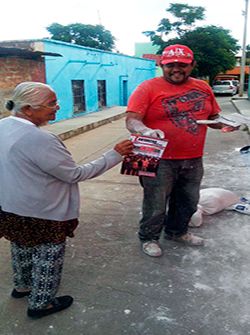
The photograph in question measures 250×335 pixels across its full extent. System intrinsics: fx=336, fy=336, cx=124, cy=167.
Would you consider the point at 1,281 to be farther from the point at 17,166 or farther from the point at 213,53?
the point at 213,53

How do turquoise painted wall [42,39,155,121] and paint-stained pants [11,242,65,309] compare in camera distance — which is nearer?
paint-stained pants [11,242,65,309]

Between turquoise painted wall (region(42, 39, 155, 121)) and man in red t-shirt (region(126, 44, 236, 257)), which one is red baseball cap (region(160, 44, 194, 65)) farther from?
turquoise painted wall (region(42, 39, 155, 121))

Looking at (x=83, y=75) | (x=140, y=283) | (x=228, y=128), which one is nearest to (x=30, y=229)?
(x=140, y=283)

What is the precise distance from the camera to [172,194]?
9.77 feet

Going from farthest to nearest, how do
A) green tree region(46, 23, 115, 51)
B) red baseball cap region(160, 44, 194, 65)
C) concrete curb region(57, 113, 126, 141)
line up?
1. green tree region(46, 23, 115, 51)
2. concrete curb region(57, 113, 126, 141)
3. red baseball cap region(160, 44, 194, 65)

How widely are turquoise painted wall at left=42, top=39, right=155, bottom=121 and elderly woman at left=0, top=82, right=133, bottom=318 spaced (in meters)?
9.91

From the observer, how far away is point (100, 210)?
13.0ft

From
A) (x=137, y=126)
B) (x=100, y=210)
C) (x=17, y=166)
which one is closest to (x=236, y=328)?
(x=137, y=126)

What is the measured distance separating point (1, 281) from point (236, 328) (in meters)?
1.69

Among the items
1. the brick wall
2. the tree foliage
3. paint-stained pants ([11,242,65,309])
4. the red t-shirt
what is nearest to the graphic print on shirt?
the red t-shirt

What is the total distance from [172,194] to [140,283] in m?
0.85

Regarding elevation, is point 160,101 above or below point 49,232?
above

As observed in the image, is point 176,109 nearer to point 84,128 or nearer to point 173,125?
point 173,125

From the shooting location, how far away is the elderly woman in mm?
1753
